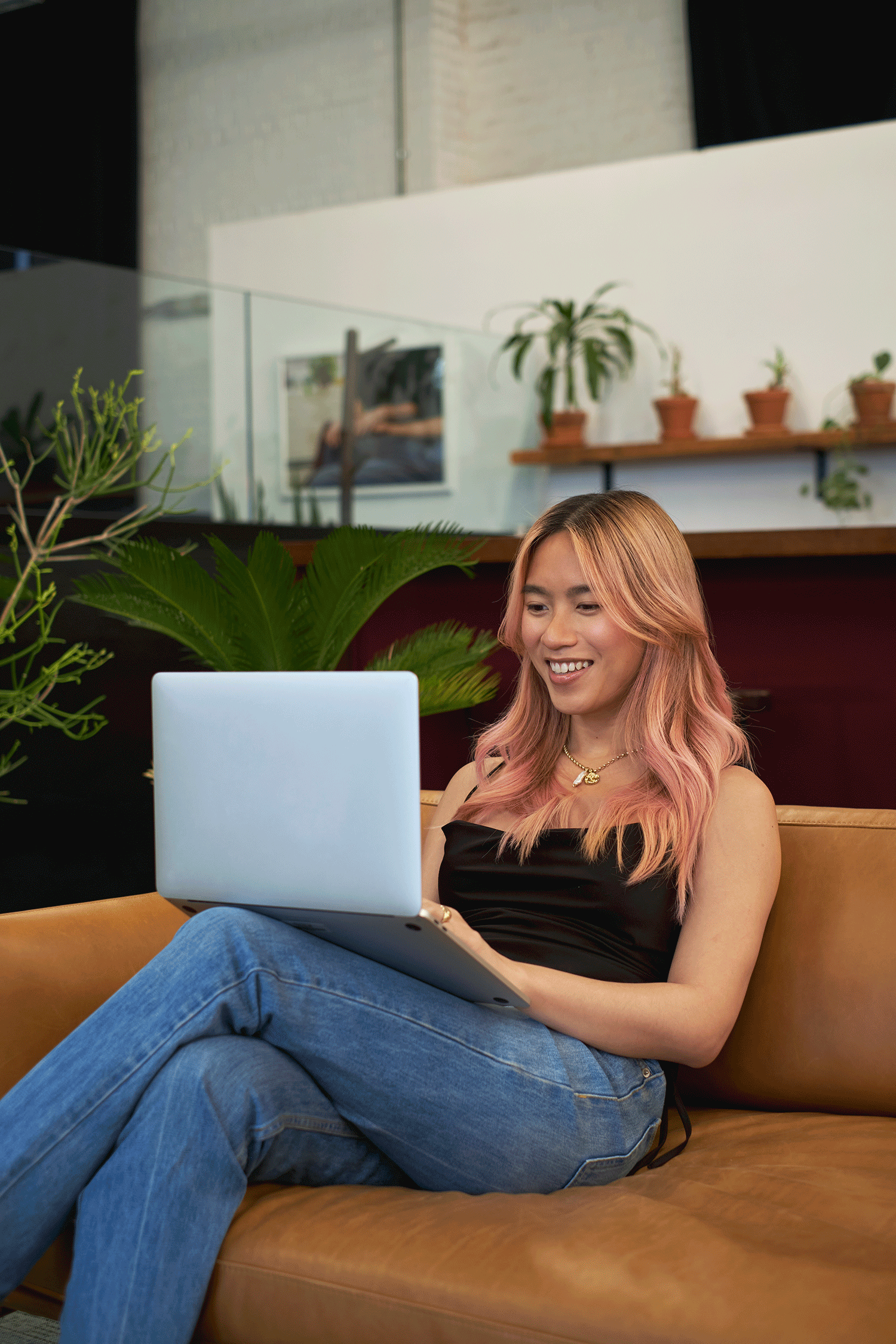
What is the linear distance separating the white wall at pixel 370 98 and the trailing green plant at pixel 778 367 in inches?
65.1

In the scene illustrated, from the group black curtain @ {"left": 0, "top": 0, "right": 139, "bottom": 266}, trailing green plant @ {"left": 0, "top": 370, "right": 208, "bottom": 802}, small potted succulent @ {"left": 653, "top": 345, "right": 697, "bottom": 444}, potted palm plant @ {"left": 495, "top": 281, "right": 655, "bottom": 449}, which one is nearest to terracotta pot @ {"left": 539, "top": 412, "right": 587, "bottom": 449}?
potted palm plant @ {"left": 495, "top": 281, "right": 655, "bottom": 449}

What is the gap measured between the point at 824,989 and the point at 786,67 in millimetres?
5775

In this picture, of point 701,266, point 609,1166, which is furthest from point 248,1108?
point 701,266

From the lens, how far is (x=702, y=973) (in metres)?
1.59

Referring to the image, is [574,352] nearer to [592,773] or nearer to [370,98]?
[370,98]

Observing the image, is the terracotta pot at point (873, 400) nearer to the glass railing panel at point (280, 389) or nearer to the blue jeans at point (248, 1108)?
the glass railing panel at point (280, 389)

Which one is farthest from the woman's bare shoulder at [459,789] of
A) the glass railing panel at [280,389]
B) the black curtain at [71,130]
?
the black curtain at [71,130]

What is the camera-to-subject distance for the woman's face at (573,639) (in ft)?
6.01

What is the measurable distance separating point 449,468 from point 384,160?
231 cm

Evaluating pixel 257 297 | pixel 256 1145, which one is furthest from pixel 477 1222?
pixel 257 297

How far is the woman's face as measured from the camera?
72.2 inches

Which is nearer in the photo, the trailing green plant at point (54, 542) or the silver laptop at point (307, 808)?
the silver laptop at point (307, 808)

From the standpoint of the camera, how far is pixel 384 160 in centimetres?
741

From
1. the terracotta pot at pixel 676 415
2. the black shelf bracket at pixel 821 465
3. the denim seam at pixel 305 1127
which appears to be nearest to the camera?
the denim seam at pixel 305 1127
